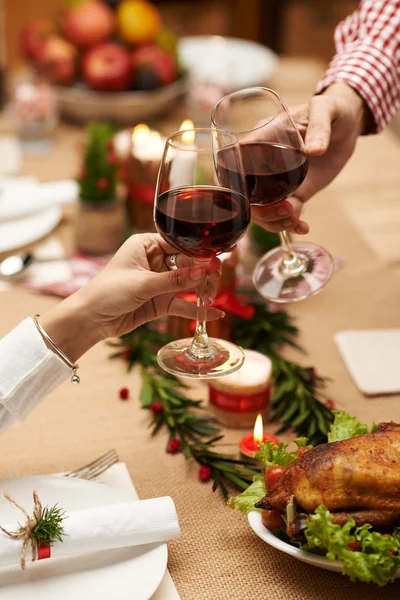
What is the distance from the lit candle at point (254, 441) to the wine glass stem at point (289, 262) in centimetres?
29

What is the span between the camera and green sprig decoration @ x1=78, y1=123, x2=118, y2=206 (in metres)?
1.76

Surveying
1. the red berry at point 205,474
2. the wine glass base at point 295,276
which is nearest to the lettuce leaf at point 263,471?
the red berry at point 205,474

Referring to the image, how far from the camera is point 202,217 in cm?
93

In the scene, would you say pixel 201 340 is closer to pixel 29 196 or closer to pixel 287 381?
pixel 287 381

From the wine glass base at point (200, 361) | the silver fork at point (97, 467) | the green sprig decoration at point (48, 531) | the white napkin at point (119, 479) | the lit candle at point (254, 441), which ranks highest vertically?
the wine glass base at point (200, 361)

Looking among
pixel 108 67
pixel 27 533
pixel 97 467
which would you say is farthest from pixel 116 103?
pixel 27 533

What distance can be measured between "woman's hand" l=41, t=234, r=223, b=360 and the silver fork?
0.16 metres

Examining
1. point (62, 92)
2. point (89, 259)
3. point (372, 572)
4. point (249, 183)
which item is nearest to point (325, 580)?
point (372, 572)

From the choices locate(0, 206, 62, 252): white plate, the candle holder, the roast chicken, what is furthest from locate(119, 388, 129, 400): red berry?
the candle holder

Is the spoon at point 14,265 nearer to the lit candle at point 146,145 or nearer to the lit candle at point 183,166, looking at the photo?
the lit candle at point 146,145

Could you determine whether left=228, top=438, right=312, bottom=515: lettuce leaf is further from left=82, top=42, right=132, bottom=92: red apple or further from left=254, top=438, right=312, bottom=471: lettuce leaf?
left=82, top=42, right=132, bottom=92: red apple

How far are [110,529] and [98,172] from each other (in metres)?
1.00

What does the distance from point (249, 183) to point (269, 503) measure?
0.45 m

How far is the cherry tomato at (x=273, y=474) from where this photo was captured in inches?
39.4
